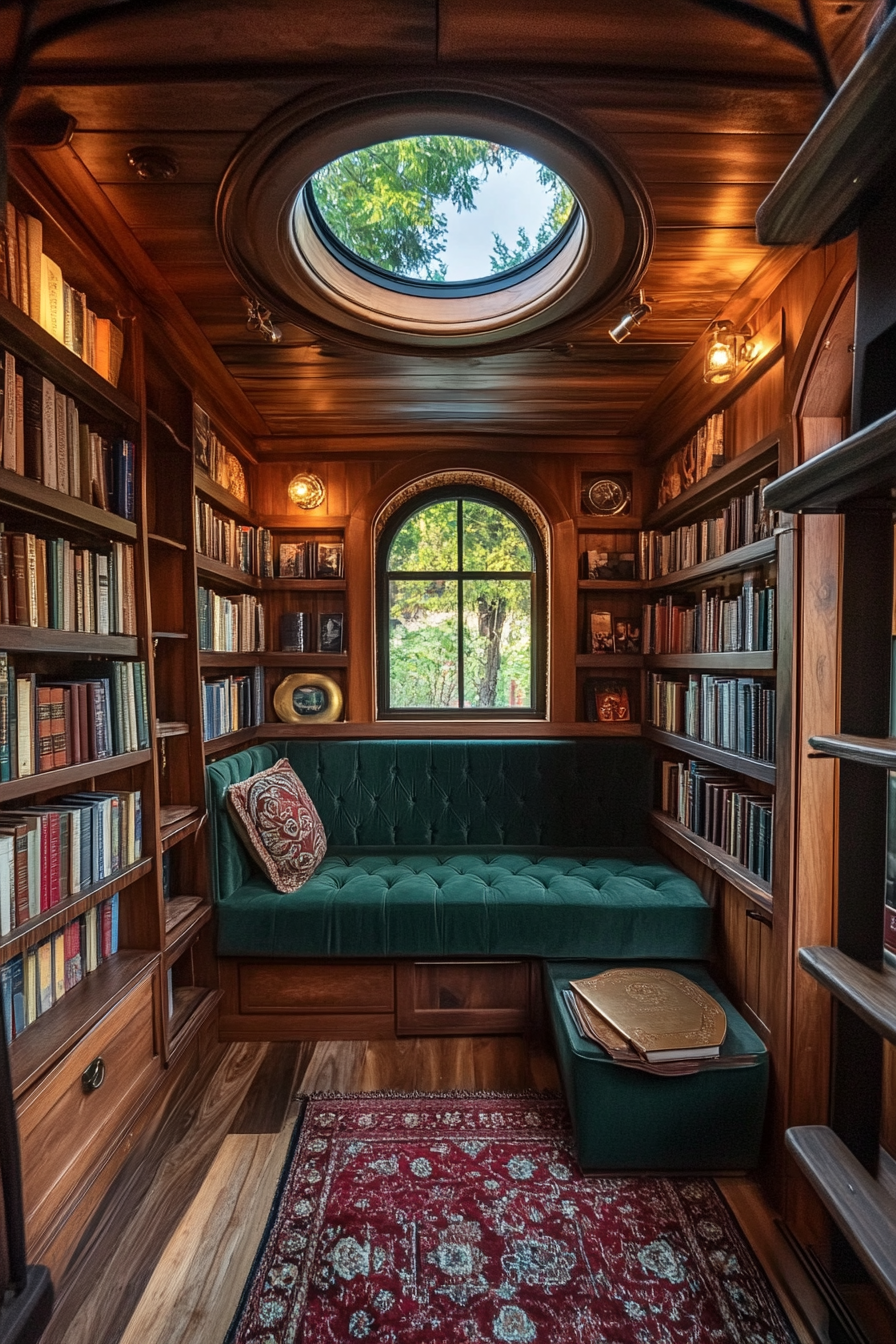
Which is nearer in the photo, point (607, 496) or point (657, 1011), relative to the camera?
point (657, 1011)

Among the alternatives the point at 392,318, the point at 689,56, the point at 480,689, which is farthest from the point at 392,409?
the point at 689,56

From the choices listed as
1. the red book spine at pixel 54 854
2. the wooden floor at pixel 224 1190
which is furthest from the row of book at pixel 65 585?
the wooden floor at pixel 224 1190

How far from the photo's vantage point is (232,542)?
2.94m

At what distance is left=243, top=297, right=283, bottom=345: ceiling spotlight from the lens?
6.56 feet

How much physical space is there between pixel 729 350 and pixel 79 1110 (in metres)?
2.87

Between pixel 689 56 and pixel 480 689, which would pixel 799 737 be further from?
pixel 480 689

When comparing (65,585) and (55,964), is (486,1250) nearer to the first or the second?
(55,964)

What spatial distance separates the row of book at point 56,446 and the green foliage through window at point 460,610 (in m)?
1.75

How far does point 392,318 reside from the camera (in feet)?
7.04

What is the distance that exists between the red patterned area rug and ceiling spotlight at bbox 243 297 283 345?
258 cm

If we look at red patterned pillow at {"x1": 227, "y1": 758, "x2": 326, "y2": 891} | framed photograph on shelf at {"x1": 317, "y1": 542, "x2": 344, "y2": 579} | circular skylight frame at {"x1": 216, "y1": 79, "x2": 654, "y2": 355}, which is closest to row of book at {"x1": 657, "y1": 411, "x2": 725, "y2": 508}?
circular skylight frame at {"x1": 216, "y1": 79, "x2": 654, "y2": 355}

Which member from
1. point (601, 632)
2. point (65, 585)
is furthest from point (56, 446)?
point (601, 632)

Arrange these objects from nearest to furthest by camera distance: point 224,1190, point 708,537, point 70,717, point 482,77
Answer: point 482,77, point 70,717, point 224,1190, point 708,537

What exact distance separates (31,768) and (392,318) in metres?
1.77
